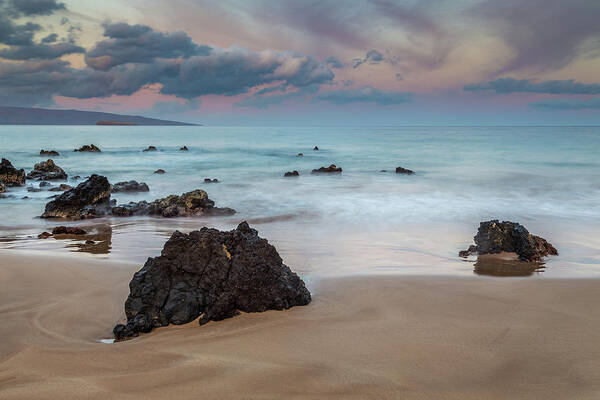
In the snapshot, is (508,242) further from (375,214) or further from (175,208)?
(175,208)

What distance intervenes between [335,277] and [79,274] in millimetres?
2855

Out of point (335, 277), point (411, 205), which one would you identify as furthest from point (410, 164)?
point (335, 277)

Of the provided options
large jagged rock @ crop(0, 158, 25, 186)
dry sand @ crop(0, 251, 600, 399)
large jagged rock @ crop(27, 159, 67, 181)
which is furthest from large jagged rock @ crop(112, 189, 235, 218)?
large jagged rock @ crop(27, 159, 67, 181)

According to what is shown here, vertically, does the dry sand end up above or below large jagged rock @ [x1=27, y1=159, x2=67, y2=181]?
below

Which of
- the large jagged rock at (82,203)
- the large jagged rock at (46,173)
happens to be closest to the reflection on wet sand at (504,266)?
the large jagged rock at (82,203)

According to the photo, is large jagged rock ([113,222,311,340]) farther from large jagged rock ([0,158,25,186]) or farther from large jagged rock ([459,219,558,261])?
large jagged rock ([0,158,25,186])

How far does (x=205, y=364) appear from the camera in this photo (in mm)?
2529

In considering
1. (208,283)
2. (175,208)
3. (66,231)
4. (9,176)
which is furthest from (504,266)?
(9,176)

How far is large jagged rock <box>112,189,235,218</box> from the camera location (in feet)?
31.0

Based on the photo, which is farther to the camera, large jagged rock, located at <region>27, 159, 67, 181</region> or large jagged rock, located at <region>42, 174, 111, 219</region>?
large jagged rock, located at <region>27, 159, 67, 181</region>

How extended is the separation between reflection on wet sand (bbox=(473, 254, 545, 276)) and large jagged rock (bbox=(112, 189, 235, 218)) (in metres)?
6.37

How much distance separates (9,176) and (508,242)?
15.7 meters

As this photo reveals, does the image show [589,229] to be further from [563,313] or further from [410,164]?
[410,164]

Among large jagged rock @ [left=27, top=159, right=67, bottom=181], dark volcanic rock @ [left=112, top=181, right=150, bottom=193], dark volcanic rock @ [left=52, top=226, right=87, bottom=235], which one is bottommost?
dark volcanic rock @ [left=52, top=226, right=87, bottom=235]
